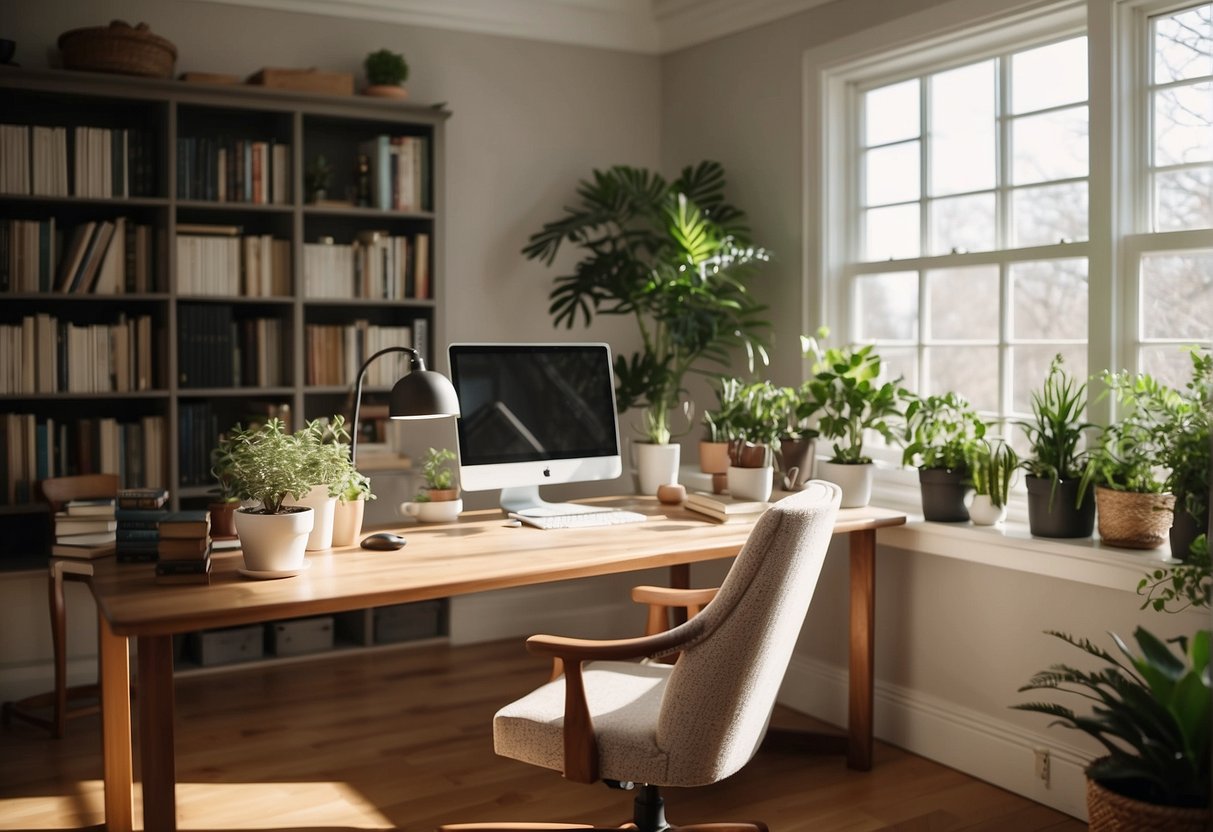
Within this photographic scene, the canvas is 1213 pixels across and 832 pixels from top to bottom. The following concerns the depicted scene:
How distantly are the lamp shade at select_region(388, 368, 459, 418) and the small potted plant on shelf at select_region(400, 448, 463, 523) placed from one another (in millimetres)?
489

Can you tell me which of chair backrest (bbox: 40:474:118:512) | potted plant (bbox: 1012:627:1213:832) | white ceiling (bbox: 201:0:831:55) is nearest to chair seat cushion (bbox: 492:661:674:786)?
potted plant (bbox: 1012:627:1213:832)

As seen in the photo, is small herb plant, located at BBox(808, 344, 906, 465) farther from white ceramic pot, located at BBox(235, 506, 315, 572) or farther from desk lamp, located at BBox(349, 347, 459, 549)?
white ceramic pot, located at BBox(235, 506, 315, 572)

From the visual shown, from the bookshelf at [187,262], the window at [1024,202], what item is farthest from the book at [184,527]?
the window at [1024,202]

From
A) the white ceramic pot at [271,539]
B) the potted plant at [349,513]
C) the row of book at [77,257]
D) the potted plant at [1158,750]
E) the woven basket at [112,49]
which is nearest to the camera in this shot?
the potted plant at [1158,750]

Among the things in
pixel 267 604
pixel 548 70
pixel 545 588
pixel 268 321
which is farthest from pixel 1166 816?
pixel 548 70

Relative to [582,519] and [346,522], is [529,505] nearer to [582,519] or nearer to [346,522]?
[582,519]

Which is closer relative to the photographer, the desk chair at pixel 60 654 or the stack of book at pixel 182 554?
the stack of book at pixel 182 554

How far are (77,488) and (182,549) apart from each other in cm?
175

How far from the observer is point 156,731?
2158 millimetres

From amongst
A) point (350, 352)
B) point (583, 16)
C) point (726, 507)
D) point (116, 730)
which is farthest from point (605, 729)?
point (583, 16)

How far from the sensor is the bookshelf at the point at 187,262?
4047mm

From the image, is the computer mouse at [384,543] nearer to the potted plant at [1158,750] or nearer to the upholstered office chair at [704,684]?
the upholstered office chair at [704,684]

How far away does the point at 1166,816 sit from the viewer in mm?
2240

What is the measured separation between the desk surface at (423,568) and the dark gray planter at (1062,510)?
0.42 m
